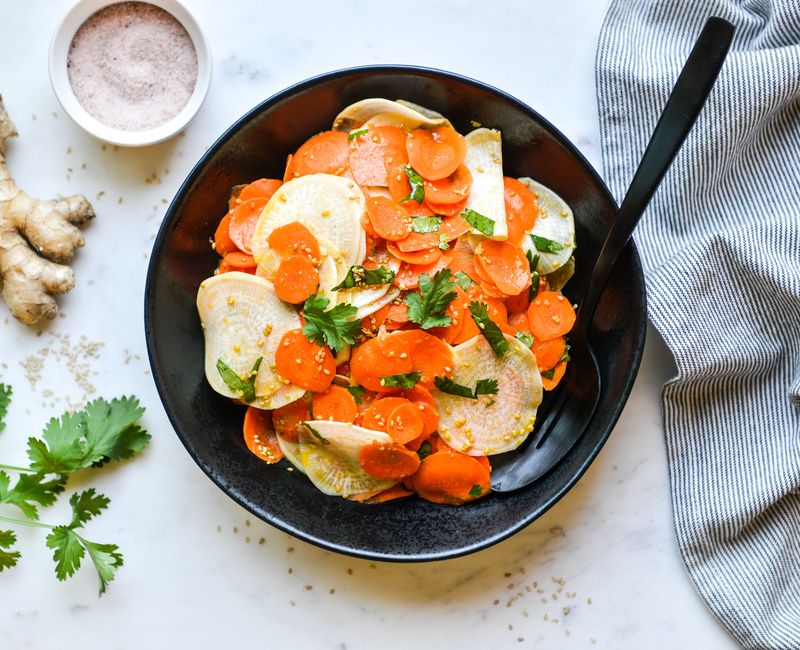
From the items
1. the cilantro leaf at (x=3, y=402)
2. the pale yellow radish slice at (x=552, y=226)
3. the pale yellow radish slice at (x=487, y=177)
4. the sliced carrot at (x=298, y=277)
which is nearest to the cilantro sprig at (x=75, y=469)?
the cilantro leaf at (x=3, y=402)

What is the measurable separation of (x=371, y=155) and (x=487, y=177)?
36cm

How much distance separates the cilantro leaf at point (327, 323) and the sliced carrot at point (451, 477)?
45 cm

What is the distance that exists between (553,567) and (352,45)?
1.89 m

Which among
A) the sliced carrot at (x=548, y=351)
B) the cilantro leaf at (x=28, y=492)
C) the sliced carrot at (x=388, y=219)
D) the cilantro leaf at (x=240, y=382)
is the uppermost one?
the sliced carrot at (x=388, y=219)

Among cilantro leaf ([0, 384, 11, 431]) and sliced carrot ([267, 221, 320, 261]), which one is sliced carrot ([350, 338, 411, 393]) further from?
cilantro leaf ([0, 384, 11, 431])

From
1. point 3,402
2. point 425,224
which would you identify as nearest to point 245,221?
point 425,224

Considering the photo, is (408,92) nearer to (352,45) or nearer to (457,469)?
(352,45)

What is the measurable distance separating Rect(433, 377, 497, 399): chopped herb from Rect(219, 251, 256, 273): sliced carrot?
2.13ft

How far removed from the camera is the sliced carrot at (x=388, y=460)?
223 centimetres

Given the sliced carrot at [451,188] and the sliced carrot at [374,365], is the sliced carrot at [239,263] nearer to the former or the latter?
the sliced carrot at [374,365]

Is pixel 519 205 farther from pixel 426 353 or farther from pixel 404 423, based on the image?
pixel 404 423

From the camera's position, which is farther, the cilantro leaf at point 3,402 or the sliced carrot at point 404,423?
the cilantro leaf at point 3,402

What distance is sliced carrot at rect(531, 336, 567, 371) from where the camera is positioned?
2.35 m

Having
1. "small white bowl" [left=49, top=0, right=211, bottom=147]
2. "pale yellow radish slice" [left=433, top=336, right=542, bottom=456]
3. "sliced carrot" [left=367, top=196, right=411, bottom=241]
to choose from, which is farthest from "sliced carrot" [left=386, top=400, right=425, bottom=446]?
"small white bowl" [left=49, top=0, right=211, bottom=147]
